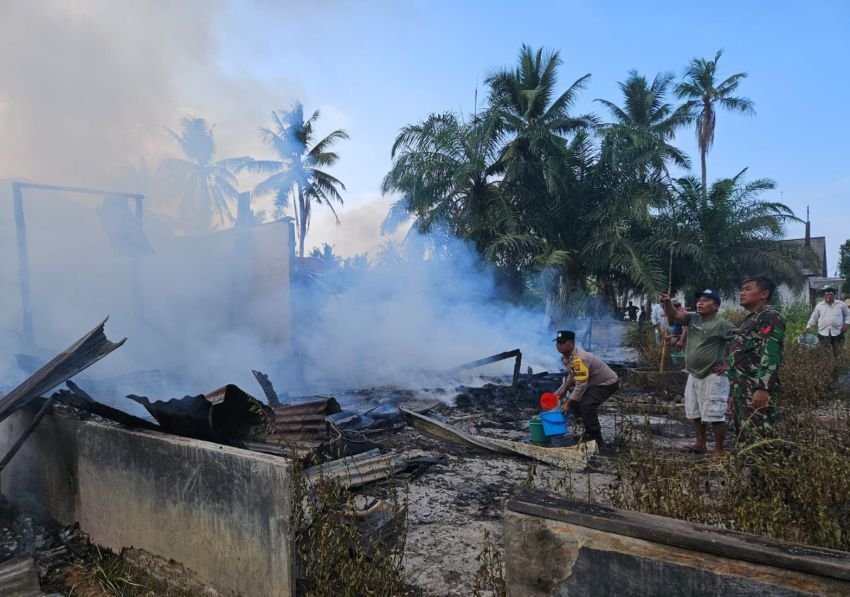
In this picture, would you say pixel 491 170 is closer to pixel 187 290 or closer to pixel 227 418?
pixel 187 290

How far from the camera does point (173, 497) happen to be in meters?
3.56

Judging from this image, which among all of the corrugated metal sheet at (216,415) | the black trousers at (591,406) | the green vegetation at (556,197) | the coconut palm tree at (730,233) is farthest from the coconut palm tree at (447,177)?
the corrugated metal sheet at (216,415)

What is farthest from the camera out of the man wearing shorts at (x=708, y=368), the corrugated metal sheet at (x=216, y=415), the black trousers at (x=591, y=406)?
the black trousers at (x=591, y=406)

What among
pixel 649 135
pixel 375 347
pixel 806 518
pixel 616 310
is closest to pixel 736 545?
pixel 806 518

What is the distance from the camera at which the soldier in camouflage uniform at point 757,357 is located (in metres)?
4.38

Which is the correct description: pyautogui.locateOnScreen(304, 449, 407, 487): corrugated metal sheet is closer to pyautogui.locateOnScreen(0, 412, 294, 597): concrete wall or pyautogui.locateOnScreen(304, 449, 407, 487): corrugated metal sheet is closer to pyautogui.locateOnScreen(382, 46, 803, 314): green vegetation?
pyautogui.locateOnScreen(0, 412, 294, 597): concrete wall

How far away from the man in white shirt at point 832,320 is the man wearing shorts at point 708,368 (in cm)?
649

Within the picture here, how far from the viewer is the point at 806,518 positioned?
2732mm

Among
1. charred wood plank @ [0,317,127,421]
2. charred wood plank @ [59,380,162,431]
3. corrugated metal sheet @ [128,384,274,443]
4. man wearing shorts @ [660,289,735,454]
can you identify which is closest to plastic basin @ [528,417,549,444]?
man wearing shorts @ [660,289,735,454]

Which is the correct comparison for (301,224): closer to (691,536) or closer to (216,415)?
(216,415)

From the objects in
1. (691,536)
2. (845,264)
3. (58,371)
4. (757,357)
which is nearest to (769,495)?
(691,536)

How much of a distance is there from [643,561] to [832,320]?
1082 cm

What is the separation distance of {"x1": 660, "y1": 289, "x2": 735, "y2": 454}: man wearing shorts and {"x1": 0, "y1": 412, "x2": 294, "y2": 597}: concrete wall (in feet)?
13.6

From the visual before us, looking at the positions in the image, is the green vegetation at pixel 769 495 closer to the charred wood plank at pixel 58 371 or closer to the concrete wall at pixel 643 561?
the concrete wall at pixel 643 561
